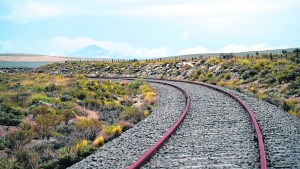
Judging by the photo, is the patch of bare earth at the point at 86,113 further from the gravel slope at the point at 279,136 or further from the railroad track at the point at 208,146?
the gravel slope at the point at 279,136

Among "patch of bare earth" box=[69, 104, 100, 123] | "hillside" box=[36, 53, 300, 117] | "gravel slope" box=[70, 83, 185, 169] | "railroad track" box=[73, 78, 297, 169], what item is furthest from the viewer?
"hillside" box=[36, 53, 300, 117]

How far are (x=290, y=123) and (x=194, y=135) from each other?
3.94 meters

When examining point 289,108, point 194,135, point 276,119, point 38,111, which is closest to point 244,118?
point 276,119

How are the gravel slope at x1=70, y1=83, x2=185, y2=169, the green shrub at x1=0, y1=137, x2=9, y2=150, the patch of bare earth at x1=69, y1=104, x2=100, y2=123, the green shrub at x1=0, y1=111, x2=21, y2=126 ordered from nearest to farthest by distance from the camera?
the gravel slope at x1=70, y1=83, x2=185, y2=169, the green shrub at x1=0, y1=137, x2=9, y2=150, the green shrub at x1=0, y1=111, x2=21, y2=126, the patch of bare earth at x1=69, y1=104, x2=100, y2=123

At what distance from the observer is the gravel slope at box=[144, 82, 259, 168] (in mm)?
8258

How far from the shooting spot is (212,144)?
9.86 meters

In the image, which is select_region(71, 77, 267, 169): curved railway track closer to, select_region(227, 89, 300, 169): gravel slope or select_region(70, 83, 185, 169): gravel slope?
select_region(227, 89, 300, 169): gravel slope

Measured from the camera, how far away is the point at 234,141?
10.0 m

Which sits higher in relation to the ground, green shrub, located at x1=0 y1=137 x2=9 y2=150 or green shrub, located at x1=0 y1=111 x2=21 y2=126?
green shrub, located at x1=0 y1=111 x2=21 y2=126

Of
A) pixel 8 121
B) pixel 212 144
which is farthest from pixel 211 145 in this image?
pixel 8 121

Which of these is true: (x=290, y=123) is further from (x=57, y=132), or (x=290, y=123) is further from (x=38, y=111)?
(x=38, y=111)

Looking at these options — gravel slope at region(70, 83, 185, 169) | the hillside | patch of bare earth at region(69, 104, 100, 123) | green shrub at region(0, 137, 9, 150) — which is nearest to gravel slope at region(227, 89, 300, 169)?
the hillside

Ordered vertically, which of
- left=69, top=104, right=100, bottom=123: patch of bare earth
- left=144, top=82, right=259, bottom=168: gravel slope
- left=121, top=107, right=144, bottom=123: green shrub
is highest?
left=144, top=82, right=259, bottom=168: gravel slope

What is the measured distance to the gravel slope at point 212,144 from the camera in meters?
8.26
